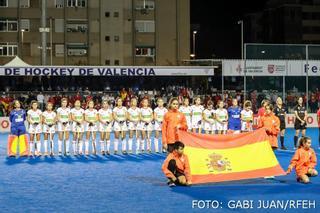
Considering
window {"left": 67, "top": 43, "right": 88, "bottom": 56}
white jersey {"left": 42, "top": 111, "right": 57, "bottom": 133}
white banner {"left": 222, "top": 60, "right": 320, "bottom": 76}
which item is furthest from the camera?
window {"left": 67, "top": 43, "right": 88, "bottom": 56}

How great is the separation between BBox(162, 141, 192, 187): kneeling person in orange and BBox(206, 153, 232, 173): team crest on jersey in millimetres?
707

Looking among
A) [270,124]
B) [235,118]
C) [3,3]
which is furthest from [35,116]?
[3,3]

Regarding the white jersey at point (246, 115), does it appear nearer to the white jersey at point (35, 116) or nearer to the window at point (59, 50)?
the white jersey at point (35, 116)

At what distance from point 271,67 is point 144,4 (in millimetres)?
37523

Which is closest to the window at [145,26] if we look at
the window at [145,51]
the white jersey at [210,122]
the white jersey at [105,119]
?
the window at [145,51]

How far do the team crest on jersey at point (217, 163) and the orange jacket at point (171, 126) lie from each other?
9.44ft

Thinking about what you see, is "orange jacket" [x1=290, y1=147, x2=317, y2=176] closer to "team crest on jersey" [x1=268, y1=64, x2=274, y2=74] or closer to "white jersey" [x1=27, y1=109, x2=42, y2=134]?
"white jersey" [x1=27, y1=109, x2=42, y2=134]

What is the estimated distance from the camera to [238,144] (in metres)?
14.6

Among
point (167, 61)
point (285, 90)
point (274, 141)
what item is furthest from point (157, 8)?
point (274, 141)

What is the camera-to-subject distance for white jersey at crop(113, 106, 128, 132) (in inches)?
825

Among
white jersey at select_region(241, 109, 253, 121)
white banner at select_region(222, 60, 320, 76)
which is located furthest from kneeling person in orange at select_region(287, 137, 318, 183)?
white banner at select_region(222, 60, 320, 76)

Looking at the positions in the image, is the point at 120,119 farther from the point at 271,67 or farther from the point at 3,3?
the point at 3,3

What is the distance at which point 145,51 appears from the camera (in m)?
68.4

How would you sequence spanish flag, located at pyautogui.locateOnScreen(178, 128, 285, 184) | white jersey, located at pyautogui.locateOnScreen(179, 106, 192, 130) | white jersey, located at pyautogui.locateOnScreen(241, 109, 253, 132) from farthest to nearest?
white jersey, located at pyautogui.locateOnScreen(179, 106, 192, 130) < white jersey, located at pyautogui.locateOnScreen(241, 109, 253, 132) < spanish flag, located at pyautogui.locateOnScreen(178, 128, 285, 184)
